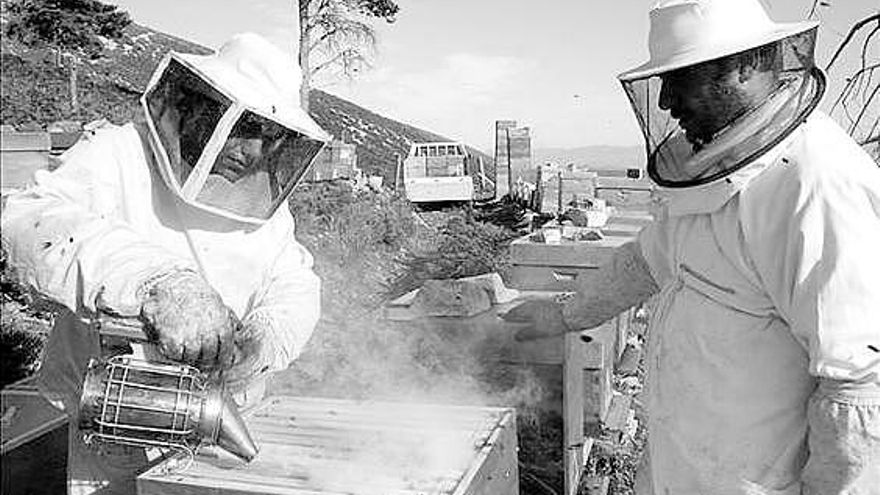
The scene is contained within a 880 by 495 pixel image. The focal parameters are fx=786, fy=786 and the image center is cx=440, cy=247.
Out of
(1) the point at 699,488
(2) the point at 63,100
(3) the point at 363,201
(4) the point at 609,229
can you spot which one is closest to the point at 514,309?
(1) the point at 699,488

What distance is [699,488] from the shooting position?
2107 mm

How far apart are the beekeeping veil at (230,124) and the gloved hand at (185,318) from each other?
626 millimetres

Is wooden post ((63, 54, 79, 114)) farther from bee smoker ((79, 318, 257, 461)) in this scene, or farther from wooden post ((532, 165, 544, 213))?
wooden post ((532, 165, 544, 213))

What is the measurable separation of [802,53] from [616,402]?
3.33 meters

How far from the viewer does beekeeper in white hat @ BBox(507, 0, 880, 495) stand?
1730 millimetres

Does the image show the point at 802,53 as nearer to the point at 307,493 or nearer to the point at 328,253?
the point at 307,493

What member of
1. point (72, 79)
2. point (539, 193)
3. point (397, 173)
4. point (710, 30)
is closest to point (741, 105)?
point (710, 30)

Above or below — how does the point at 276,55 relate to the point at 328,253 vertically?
above

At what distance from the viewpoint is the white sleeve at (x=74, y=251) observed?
5.87ft

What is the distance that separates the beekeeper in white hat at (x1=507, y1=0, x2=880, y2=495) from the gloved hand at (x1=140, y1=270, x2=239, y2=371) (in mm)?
1201

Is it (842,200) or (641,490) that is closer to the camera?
(842,200)

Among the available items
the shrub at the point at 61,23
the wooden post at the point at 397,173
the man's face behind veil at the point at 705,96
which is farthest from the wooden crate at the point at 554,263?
the wooden post at the point at 397,173

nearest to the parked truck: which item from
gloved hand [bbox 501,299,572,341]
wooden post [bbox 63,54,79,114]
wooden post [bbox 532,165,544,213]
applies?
wooden post [bbox 532,165,544,213]

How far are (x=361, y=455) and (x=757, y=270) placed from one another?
1.18 m
